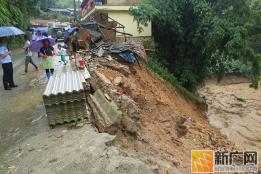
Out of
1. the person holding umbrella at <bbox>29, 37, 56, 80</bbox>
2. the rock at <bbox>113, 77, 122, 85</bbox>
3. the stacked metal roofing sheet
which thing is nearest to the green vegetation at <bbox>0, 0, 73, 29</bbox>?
the person holding umbrella at <bbox>29, 37, 56, 80</bbox>

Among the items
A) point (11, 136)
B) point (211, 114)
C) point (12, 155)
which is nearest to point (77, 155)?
point (12, 155)

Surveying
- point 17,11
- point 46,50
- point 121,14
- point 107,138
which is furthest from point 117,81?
point 17,11

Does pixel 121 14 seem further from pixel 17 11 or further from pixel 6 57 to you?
pixel 6 57

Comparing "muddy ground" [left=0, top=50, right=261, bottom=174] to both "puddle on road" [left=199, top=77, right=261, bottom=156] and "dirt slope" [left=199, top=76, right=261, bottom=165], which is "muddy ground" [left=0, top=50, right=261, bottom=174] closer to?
"puddle on road" [left=199, top=77, right=261, bottom=156]

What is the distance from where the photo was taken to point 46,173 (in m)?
5.60

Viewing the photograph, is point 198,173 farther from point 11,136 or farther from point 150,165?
point 11,136

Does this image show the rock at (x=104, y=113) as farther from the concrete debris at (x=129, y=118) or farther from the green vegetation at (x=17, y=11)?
the green vegetation at (x=17, y=11)

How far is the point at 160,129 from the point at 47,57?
4.55m

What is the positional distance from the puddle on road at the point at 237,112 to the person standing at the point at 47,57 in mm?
9596

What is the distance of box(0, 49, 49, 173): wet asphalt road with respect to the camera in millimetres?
7509

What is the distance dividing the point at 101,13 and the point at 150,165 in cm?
2041

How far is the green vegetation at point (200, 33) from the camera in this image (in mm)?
17672

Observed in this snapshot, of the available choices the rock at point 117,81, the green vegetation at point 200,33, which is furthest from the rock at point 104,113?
the green vegetation at point 200,33

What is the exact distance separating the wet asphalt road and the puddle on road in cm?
1000
